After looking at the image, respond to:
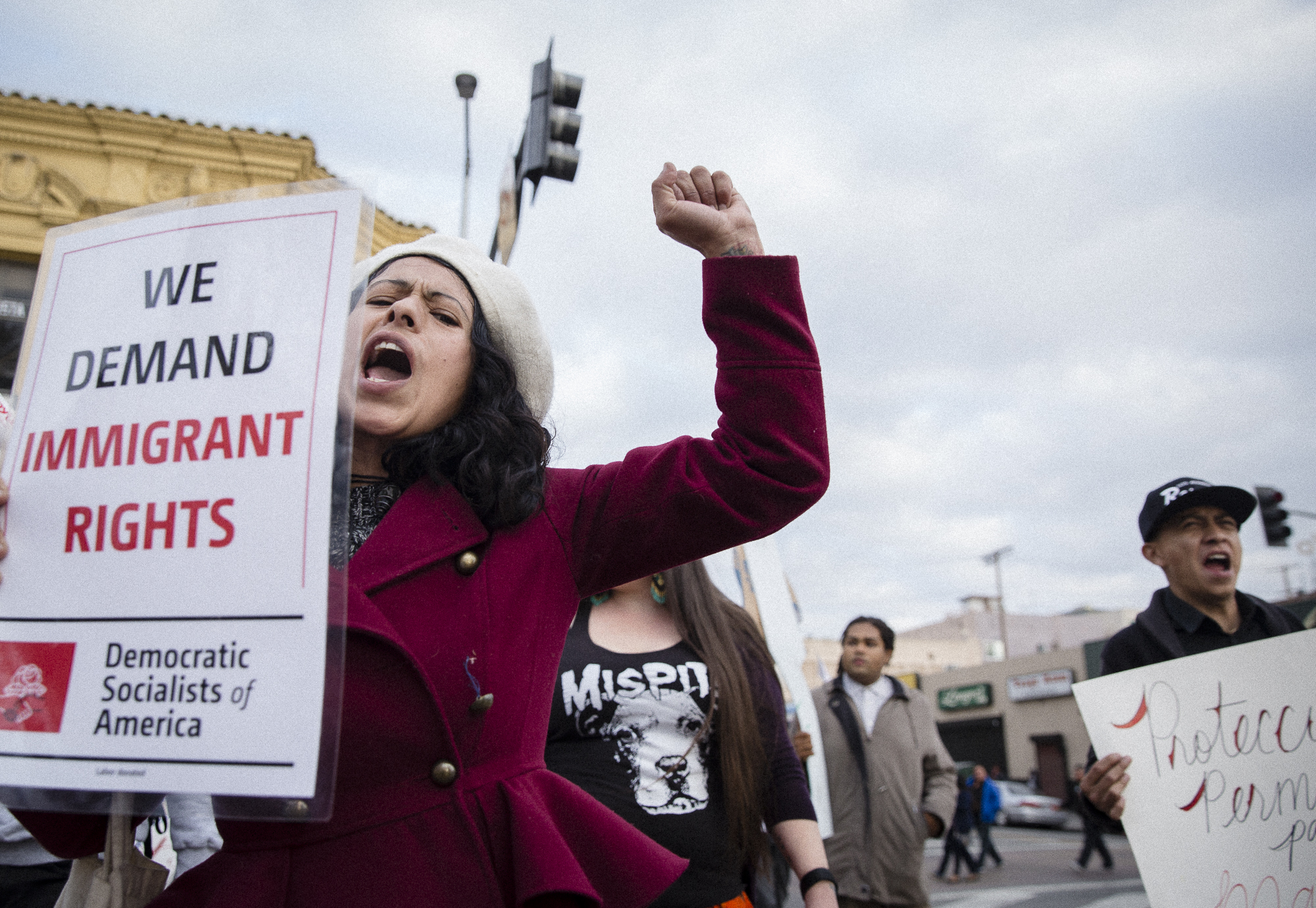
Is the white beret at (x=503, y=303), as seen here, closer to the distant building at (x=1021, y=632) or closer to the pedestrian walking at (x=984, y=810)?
the pedestrian walking at (x=984, y=810)

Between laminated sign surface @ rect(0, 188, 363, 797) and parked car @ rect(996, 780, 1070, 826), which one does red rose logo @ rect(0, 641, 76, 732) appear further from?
parked car @ rect(996, 780, 1070, 826)

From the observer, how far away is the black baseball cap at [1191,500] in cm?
266

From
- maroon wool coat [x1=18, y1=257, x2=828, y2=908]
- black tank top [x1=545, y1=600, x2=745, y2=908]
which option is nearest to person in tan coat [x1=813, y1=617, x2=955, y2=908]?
black tank top [x1=545, y1=600, x2=745, y2=908]

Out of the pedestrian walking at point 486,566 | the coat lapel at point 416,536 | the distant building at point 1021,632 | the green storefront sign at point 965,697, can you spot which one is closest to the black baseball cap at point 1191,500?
the pedestrian walking at point 486,566

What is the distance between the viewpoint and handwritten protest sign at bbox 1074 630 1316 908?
2.21 m

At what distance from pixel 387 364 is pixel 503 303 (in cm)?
25

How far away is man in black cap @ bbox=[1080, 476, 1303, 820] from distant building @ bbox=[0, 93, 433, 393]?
8.48 metres

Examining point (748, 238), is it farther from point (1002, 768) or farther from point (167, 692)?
point (1002, 768)

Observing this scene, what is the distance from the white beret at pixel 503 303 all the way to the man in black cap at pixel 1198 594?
1824mm

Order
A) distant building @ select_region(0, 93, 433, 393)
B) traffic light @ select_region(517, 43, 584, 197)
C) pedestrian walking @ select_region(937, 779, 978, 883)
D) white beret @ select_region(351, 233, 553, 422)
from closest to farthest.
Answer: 1. white beret @ select_region(351, 233, 553, 422)
2. traffic light @ select_region(517, 43, 584, 197)
3. distant building @ select_region(0, 93, 433, 393)
4. pedestrian walking @ select_region(937, 779, 978, 883)

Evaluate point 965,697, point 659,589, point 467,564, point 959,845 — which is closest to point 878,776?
point 659,589

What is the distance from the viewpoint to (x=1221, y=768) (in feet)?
7.61

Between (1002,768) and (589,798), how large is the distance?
3596 centimetres

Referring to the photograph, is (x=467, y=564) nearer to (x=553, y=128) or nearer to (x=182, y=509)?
(x=182, y=509)
